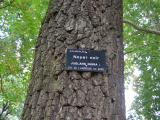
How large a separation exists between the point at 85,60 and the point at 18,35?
734cm

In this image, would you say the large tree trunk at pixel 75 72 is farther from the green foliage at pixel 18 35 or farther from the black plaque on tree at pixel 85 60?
the green foliage at pixel 18 35

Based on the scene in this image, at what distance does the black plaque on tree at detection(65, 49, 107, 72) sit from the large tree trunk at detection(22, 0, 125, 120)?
4 cm

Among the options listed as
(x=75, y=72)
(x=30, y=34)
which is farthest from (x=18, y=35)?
(x=75, y=72)

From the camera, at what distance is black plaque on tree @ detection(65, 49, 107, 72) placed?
2.12 m

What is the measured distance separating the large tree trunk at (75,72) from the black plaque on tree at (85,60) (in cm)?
4

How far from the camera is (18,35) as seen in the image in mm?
9195

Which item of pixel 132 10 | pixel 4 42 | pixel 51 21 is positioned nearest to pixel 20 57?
pixel 4 42

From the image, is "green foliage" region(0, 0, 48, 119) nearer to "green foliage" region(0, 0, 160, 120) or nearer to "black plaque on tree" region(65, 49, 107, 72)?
"green foliage" region(0, 0, 160, 120)

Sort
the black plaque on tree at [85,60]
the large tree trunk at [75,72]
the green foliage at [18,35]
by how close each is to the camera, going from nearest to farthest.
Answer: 1. the large tree trunk at [75,72]
2. the black plaque on tree at [85,60]
3. the green foliage at [18,35]

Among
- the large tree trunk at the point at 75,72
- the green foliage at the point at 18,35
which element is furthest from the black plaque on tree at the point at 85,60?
the green foliage at the point at 18,35

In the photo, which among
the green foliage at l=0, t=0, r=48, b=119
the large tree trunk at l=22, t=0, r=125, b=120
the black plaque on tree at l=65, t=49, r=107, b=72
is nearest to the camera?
the large tree trunk at l=22, t=0, r=125, b=120

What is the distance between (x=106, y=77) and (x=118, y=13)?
70cm

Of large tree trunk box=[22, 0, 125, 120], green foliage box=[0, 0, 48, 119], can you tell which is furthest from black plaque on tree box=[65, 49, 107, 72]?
green foliage box=[0, 0, 48, 119]

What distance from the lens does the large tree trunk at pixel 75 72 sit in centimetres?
200
